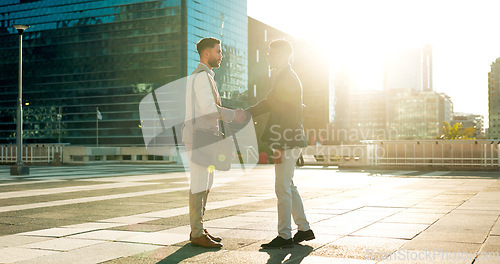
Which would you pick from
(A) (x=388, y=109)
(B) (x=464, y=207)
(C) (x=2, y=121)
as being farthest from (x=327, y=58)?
(B) (x=464, y=207)

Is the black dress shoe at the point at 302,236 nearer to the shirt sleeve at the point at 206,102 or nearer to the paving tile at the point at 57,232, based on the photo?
the shirt sleeve at the point at 206,102

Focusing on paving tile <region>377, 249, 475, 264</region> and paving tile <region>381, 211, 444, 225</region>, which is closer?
paving tile <region>377, 249, 475, 264</region>

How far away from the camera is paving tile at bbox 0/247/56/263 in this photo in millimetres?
4547

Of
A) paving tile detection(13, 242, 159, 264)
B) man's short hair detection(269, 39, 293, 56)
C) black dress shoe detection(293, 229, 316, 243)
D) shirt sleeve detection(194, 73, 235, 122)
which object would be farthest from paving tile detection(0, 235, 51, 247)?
man's short hair detection(269, 39, 293, 56)

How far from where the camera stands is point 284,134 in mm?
5125

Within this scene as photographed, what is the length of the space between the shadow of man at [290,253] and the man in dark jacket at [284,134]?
90mm

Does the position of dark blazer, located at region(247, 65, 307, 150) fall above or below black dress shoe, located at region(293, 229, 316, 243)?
above

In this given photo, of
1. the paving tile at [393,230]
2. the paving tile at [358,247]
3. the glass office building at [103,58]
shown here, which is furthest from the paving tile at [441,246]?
the glass office building at [103,58]

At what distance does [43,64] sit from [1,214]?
100501mm

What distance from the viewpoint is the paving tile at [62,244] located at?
507 centimetres

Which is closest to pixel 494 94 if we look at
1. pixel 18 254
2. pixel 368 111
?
pixel 368 111

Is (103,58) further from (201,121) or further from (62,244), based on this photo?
(201,121)

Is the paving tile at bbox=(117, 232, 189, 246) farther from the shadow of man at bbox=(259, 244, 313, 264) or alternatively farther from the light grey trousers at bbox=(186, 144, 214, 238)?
the shadow of man at bbox=(259, 244, 313, 264)

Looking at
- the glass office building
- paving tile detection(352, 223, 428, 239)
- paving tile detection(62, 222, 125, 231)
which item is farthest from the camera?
the glass office building
